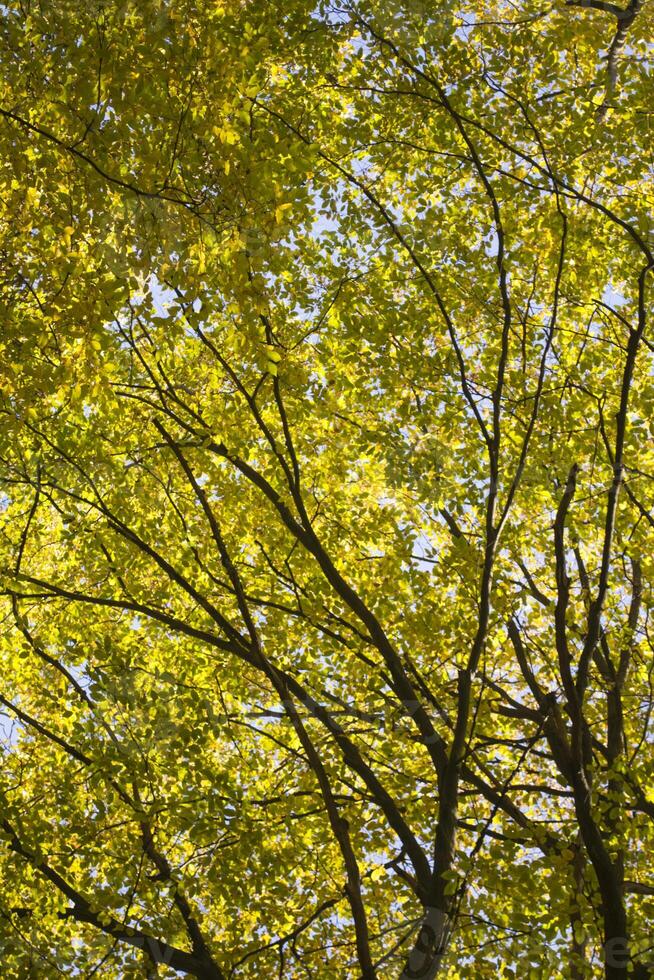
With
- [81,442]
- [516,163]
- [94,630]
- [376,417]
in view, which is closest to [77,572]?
[94,630]

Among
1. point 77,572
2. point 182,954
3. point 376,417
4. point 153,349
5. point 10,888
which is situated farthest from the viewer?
point 77,572

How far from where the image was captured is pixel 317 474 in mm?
7715

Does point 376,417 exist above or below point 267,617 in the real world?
above

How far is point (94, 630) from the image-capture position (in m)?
7.76

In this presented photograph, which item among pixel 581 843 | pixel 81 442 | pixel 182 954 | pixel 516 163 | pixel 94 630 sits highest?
pixel 516 163

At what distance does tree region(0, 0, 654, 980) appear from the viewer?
474cm

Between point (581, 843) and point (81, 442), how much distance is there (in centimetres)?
456

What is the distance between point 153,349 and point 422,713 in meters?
3.38

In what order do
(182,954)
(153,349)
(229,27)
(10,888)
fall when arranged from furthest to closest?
(153,349) < (10,888) < (182,954) < (229,27)

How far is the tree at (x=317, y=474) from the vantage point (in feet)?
15.5

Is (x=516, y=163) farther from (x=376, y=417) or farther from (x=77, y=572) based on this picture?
(x=77, y=572)

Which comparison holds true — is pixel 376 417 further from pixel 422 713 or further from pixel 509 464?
pixel 422 713

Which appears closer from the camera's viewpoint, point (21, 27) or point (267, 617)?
point (21, 27)

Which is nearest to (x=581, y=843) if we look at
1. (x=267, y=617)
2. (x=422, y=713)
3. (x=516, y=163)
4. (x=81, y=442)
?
(x=422, y=713)
